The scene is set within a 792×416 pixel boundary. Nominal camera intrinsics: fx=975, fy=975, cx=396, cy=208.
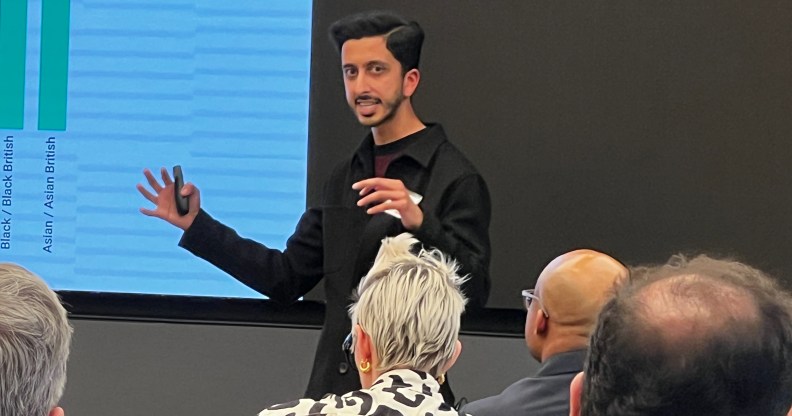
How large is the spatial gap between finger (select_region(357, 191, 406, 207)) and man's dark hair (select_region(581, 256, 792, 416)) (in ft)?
4.83

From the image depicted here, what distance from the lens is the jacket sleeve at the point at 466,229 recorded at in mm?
2414

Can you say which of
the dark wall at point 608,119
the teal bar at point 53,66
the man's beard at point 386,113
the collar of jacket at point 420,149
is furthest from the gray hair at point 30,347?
the teal bar at point 53,66

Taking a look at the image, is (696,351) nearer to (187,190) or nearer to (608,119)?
(187,190)

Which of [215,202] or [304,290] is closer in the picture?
[304,290]

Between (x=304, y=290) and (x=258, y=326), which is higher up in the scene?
(x=304, y=290)

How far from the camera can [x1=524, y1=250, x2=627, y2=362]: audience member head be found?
1.91 meters

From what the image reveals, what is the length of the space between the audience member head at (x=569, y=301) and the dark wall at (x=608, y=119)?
150 cm

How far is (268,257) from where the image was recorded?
9.04ft

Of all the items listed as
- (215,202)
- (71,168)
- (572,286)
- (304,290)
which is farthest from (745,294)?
(71,168)

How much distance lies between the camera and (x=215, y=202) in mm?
3564

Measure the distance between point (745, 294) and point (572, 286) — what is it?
3.54ft

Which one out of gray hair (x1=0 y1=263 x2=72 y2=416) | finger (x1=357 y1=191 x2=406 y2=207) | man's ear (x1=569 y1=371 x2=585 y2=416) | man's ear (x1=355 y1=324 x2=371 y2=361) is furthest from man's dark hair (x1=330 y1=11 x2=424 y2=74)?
man's ear (x1=569 y1=371 x2=585 y2=416)

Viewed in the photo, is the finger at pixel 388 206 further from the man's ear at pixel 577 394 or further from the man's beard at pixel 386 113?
the man's ear at pixel 577 394

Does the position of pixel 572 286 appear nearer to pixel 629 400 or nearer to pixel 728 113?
pixel 629 400
